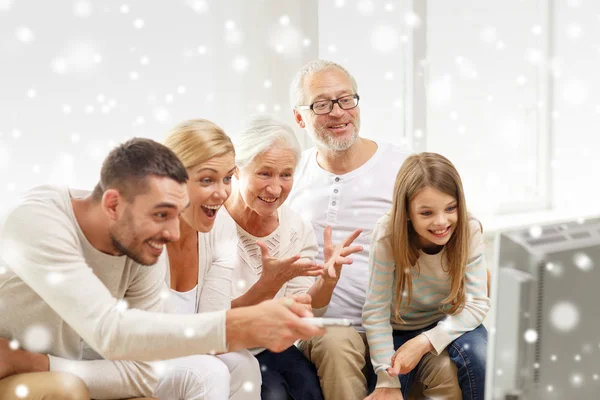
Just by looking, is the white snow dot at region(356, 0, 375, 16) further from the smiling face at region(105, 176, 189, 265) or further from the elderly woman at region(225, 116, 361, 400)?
the smiling face at region(105, 176, 189, 265)

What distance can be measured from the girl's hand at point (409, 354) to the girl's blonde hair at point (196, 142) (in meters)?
0.61

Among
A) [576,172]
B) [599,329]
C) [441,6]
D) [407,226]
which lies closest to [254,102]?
[407,226]

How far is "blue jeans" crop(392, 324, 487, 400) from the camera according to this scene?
1684mm

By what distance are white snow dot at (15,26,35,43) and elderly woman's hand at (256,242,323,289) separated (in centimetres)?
90

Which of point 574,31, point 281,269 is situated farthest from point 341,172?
point 574,31

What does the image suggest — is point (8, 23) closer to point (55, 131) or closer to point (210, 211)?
point (55, 131)

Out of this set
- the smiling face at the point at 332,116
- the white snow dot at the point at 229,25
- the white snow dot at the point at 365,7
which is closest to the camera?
the smiling face at the point at 332,116

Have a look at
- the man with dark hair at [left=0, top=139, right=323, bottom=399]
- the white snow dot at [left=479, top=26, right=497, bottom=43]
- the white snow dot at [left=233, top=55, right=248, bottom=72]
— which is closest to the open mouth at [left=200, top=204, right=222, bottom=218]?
the man with dark hair at [left=0, top=139, right=323, bottom=399]

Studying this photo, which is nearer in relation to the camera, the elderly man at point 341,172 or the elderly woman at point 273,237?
the elderly woman at point 273,237

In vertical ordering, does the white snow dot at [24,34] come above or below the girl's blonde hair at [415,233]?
above

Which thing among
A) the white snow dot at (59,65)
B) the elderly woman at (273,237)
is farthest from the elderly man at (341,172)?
the white snow dot at (59,65)

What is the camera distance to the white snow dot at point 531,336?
86 cm

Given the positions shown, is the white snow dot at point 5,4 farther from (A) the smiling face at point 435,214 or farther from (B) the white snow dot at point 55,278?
(A) the smiling face at point 435,214

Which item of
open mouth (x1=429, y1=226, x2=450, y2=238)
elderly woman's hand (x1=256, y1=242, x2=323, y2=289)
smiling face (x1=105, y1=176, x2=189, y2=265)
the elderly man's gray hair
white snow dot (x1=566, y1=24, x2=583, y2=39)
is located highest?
white snow dot (x1=566, y1=24, x2=583, y2=39)
